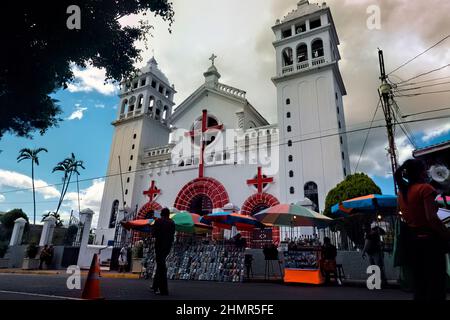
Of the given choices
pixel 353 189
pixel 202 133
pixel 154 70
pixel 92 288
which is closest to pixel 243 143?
pixel 202 133

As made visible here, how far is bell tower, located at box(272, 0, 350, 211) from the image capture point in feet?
→ 54.4

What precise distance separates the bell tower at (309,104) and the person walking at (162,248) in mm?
12332

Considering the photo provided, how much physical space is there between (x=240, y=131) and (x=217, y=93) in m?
4.47

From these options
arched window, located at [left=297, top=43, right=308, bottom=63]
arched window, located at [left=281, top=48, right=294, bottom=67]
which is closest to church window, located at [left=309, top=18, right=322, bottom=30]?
arched window, located at [left=297, top=43, right=308, bottom=63]

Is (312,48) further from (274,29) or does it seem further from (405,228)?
(405,228)

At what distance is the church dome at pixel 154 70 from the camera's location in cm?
2729

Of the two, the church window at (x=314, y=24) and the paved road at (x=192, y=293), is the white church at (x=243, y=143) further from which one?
the paved road at (x=192, y=293)

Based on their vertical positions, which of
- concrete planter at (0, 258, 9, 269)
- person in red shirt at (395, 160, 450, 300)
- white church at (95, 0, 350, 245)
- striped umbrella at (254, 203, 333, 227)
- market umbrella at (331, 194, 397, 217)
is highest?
white church at (95, 0, 350, 245)

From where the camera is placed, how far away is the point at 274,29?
70.9 feet

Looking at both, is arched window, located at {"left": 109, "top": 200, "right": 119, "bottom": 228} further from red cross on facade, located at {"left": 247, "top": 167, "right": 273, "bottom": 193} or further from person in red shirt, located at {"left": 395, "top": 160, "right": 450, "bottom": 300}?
person in red shirt, located at {"left": 395, "top": 160, "right": 450, "bottom": 300}

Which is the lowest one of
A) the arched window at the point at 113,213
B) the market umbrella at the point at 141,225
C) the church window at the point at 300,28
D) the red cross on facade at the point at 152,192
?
the market umbrella at the point at 141,225

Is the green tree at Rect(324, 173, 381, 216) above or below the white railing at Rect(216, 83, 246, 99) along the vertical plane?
below

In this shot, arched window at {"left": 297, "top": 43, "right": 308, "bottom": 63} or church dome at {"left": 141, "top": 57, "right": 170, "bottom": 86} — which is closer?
arched window at {"left": 297, "top": 43, "right": 308, "bottom": 63}


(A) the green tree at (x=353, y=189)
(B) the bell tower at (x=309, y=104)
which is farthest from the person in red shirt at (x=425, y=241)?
(B) the bell tower at (x=309, y=104)
